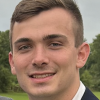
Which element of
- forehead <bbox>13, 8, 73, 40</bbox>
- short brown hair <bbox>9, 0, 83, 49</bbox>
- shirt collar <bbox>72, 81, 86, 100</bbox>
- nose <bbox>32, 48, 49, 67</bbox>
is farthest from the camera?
shirt collar <bbox>72, 81, 86, 100</bbox>

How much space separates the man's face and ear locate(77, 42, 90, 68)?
0.36 ft

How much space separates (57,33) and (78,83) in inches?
29.1

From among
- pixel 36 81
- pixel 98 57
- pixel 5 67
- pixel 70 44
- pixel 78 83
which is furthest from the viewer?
pixel 98 57

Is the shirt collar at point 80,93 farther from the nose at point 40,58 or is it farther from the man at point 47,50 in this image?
the nose at point 40,58

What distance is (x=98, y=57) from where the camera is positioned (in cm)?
7506

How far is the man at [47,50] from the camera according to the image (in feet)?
9.38

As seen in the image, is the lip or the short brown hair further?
the short brown hair

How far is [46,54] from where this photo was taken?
2859 millimetres

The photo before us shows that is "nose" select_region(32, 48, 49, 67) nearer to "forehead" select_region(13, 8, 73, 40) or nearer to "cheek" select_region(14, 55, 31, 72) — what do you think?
"cheek" select_region(14, 55, 31, 72)

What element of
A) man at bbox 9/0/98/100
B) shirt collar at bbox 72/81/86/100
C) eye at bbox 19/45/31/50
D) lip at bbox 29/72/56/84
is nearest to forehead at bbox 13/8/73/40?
man at bbox 9/0/98/100

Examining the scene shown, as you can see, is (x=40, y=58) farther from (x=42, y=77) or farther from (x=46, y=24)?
(x=46, y=24)

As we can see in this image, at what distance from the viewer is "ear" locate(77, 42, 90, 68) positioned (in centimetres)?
319

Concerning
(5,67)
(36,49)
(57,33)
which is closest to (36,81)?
(36,49)

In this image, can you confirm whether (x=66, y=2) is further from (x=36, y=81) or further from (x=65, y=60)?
(x=36, y=81)
